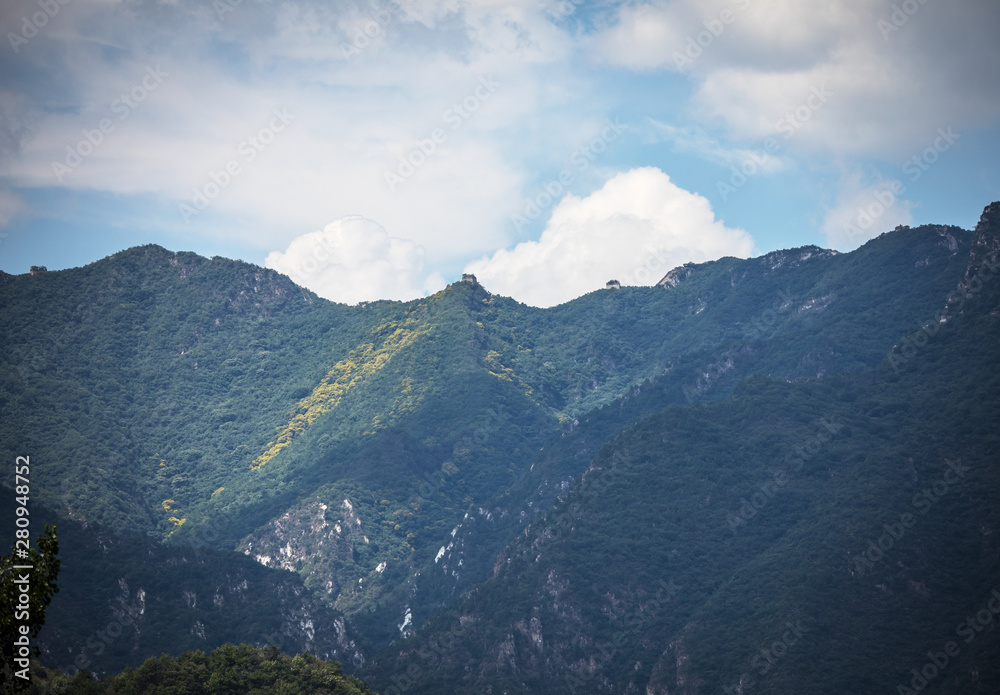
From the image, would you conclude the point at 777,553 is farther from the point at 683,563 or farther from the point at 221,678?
the point at 221,678

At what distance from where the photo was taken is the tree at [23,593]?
4525 cm

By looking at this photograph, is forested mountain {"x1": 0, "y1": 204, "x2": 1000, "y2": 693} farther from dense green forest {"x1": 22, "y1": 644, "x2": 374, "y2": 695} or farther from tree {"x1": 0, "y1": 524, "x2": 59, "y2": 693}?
tree {"x1": 0, "y1": 524, "x2": 59, "y2": 693}

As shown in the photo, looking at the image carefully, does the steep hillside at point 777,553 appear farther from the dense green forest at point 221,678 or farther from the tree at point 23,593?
the tree at point 23,593

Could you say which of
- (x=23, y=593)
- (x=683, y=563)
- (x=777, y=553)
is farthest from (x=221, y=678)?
(x=777, y=553)

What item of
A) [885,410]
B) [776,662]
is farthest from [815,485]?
[776,662]

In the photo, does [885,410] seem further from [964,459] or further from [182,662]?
[182,662]

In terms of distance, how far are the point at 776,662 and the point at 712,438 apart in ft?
207

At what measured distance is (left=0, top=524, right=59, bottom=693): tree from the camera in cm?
4525

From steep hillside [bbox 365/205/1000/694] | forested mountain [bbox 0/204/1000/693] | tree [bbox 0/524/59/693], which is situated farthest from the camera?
forested mountain [bbox 0/204/1000/693]

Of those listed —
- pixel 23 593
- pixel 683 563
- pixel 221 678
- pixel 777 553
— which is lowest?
pixel 221 678

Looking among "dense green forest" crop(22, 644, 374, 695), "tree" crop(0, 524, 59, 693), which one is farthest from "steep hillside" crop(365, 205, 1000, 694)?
"tree" crop(0, 524, 59, 693)

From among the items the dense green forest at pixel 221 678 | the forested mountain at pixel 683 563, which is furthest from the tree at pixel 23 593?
the forested mountain at pixel 683 563

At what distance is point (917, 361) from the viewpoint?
182500 millimetres

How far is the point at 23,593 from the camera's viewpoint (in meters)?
45.3
